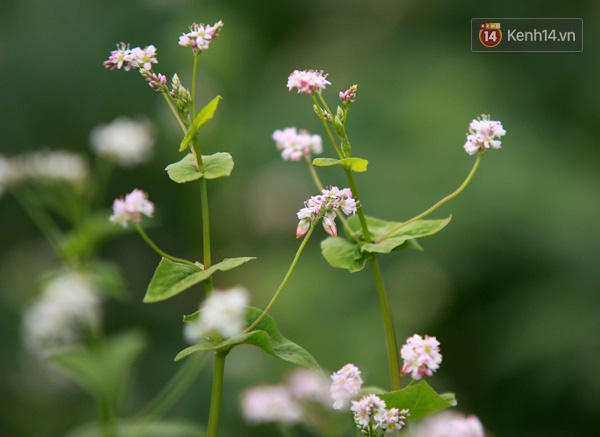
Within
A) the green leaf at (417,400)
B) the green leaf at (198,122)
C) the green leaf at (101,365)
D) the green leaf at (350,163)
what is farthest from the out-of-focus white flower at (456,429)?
the green leaf at (101,365)

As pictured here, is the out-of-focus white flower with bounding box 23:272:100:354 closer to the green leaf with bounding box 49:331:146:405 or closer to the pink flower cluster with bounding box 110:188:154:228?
the green leaf with bounding box 49:331:146:405

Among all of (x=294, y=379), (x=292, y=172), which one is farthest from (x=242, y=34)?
(x=294, y=379)

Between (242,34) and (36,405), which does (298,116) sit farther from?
(36,405)

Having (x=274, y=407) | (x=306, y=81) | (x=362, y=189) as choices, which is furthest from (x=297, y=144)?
(x=362, y=189)

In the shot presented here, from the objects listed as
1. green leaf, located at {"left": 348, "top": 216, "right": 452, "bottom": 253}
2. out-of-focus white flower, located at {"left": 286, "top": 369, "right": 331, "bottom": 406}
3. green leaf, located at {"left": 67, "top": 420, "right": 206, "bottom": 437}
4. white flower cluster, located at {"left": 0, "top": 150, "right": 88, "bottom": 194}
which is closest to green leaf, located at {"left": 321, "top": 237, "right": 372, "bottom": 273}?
green leaf, located at {"left": 348, "top": 216, "right": 452, "bottom": 253}

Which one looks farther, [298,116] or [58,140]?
[58,140]

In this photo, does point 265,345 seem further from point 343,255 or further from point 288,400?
point 288,400

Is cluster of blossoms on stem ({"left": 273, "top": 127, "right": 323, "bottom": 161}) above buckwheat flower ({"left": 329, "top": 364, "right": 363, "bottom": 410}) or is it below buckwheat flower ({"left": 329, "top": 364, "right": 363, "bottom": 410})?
above
